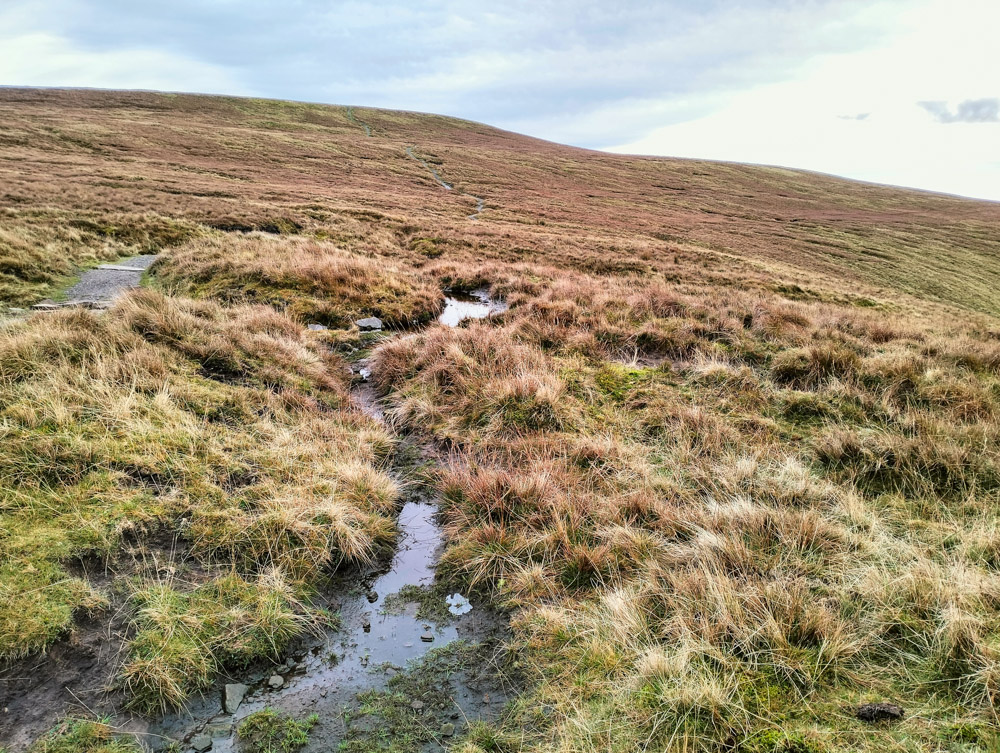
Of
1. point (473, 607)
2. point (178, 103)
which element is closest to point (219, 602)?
point (473, 607)

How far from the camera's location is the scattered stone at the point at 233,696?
137 inches

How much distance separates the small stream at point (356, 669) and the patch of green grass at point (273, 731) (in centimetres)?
5

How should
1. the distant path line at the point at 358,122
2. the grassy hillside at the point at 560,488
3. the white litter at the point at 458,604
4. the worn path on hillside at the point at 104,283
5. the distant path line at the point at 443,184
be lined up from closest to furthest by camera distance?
the grassy hillside at the point at 560,488 → the white litter at the point at 458,604 → the worn path on hillside at the point at 104,283 → the distant path line at the point at 443,184 → the distant path line at the point at 358,122

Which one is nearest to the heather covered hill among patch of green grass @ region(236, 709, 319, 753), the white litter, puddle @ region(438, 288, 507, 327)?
puddle @ region(438, 288, 507, 327)

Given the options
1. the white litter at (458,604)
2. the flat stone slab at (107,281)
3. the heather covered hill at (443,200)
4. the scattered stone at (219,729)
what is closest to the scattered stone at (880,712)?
the white litter at (458,604)

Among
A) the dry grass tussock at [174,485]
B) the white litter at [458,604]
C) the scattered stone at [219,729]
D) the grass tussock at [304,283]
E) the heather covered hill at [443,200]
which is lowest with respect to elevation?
the scattered stone at [219,729]

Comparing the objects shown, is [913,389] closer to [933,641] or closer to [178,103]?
[933,641]

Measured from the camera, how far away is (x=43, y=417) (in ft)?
17.5

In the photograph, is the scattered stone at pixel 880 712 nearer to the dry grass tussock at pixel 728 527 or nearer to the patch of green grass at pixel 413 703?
the dry grass tussock at pixel 728 527

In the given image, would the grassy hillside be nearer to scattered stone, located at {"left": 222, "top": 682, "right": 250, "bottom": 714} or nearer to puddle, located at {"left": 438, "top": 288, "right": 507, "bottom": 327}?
scattered stone, located at {"left": 222, "top": 682, "right": 250, "bottom": 714}

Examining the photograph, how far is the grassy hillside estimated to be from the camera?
3.14 metres

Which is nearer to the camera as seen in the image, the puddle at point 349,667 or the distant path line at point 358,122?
the puddle at point 349,667

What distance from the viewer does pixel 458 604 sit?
456 centimetres

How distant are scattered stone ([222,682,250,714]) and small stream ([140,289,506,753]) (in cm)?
3
